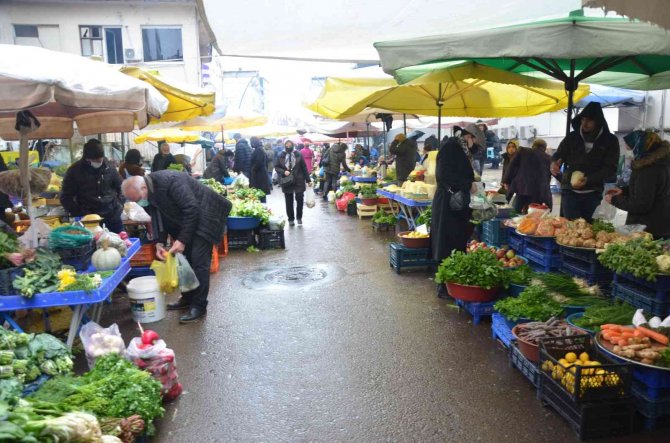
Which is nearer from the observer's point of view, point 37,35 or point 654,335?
point 654,335

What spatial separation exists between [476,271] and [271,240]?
5.30m

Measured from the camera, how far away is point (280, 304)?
650 centimetres

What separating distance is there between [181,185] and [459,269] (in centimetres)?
324

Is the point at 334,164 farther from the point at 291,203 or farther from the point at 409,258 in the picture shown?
the point at 409,258

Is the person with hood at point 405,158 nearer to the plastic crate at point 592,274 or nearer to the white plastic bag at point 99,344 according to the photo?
the plastic crate at point 592,274

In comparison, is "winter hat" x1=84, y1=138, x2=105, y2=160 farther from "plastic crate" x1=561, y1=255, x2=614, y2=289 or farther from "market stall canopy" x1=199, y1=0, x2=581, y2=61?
"plastic crate" x1=561, y1=255, x2=614, y2=289

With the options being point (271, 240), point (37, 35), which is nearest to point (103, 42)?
point (37, 35)

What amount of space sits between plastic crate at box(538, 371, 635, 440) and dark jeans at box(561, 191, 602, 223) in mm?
3101

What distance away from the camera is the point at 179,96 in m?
7.12

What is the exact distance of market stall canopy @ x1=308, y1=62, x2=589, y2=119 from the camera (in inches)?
250

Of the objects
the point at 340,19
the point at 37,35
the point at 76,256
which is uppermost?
the point at 37,35

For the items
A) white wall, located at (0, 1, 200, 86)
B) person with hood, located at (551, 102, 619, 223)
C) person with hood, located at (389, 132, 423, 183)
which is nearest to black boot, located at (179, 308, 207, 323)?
person with hood, located at (551, 102, 619, 223)

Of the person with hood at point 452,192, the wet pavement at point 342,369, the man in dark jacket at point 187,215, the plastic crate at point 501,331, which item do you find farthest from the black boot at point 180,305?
the plastic crate at point 501,331

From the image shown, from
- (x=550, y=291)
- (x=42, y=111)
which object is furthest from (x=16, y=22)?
(x=550, y=291)
